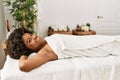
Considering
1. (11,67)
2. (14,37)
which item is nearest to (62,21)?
(14,37)

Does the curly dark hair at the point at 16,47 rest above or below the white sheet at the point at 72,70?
above

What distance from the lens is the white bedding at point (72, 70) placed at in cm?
126

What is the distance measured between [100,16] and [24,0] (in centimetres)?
150

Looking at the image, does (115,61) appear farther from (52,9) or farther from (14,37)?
(52,9)

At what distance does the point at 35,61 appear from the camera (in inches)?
50.6

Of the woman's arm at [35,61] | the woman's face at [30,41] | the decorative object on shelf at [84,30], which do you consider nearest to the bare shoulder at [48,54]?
the woman's arm at [35,61]

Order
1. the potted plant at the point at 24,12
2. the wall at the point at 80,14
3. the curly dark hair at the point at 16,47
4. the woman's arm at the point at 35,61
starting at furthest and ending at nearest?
1. the wall at the point at 80,14
2. the potted plant at the point at 24,12
3. the curly dark hair at the point at 16,47
4. the woman's arm at the point at 35,61

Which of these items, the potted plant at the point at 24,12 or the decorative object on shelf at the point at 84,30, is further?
the decorative object on shelf at the point at 84,30

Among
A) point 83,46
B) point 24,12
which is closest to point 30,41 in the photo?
point 83,46

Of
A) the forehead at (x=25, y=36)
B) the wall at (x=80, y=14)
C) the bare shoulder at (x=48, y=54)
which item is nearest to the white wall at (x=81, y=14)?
the wall at (x=80, y=14)

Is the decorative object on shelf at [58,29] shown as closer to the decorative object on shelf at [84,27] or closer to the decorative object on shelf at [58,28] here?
the decorative object on shelf at [58,28]

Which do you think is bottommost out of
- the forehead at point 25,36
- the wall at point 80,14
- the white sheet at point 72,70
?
the white sheet at point 72,70

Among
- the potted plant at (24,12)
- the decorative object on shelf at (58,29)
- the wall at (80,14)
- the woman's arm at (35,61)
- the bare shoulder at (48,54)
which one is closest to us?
the woman's arm at (35,61)

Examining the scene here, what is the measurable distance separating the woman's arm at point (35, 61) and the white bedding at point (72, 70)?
0.03 m
